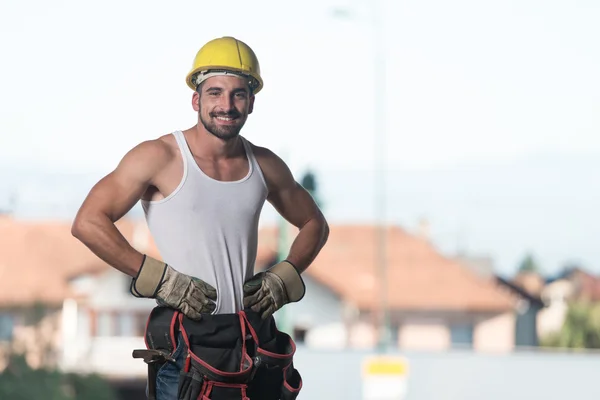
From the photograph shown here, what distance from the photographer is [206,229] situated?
6059mm

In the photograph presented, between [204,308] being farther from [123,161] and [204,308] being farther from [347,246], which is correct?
[347,246]

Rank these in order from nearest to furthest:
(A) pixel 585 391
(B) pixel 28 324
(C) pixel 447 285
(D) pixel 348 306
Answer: (A) pixel 585 391 < (B) pixel 28 324 < (D) pixel 348 306 < (C) pixel 447 285

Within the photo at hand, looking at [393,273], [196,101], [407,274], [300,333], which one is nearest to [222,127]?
[196,101]

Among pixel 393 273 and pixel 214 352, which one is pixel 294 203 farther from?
pixel 393 273

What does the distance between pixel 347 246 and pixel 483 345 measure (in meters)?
6.51

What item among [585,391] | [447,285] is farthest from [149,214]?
[447,285]

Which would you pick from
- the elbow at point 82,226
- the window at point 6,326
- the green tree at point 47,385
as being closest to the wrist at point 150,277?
the elbow at point 82,226

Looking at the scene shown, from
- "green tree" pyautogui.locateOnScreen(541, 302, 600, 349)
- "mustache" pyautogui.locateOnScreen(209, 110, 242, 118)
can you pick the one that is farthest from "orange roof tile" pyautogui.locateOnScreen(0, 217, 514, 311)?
"mustache" pyautogui.locateOnScreen(209, 110, 242, 118)

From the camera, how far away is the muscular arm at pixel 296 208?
21.0ft

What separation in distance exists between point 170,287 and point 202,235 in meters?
0.25

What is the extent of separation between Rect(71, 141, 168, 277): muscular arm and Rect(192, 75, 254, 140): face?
252mm

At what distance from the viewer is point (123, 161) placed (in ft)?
19.7

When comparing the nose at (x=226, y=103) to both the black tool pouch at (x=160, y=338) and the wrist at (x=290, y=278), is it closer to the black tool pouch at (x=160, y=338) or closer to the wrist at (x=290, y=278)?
the wrist at (x=290, y=278)

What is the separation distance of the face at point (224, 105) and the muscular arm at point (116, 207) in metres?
0.25
